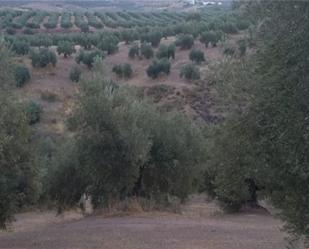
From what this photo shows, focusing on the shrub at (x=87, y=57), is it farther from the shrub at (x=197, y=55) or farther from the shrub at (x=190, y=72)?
the shrub at (x=197, y=55)

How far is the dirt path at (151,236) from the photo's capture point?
1931 centimetres

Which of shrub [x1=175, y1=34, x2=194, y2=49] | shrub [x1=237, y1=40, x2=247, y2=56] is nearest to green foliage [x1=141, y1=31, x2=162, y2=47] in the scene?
shrub [x1=175, y1=34, x2=194, y2=49]

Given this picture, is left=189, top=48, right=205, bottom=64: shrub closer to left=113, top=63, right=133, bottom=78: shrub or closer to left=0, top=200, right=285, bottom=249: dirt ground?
left=113, top=63, right=133, bottom=78: shrub

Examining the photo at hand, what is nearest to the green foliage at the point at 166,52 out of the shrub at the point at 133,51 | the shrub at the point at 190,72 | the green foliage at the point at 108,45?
the shrub at the point at 133,51

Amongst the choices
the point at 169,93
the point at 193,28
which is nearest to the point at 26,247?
the point at 169,93

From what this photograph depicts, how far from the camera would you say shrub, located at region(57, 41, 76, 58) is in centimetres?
6894

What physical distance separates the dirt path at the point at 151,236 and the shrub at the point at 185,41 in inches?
1876

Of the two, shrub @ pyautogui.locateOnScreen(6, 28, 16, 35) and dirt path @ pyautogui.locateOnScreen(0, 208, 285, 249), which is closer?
dirt path @ pyautogui.locateOnScreen(0, 208, 285, 249)

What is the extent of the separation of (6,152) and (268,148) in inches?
Result: 413

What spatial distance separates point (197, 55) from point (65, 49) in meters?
13.7

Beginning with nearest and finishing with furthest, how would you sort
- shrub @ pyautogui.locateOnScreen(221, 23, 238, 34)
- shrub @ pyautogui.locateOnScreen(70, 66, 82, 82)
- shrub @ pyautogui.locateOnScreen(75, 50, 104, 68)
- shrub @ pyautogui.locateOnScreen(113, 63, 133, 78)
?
shrub @ pyautogui.locateOnScreen(221, 23, 238, 34) → shrub @ pyautogui.locateOnScreen(70, 66, 82, 82) → shrub @ pyautogui.locateOnScreen(75, 50, 104, 68) → shrub @ pyautogui.locateOnScreen(113, 63, 133, 78)

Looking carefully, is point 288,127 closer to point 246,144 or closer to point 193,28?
point 246,144

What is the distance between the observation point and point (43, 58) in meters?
65.4

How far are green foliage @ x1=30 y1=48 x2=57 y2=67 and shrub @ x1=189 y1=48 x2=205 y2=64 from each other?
13815mm
